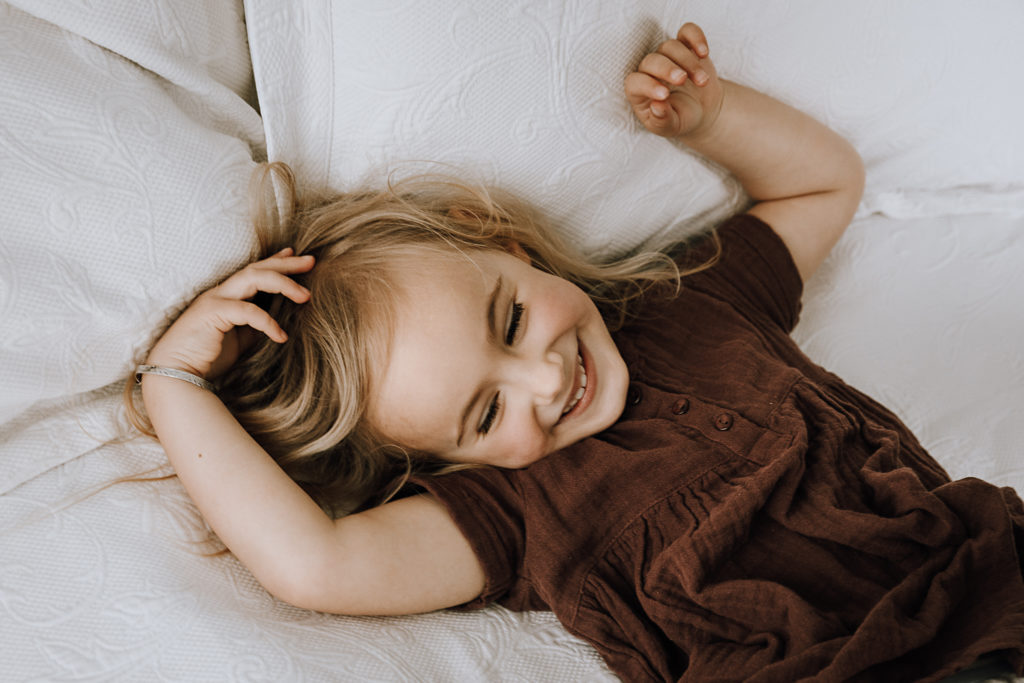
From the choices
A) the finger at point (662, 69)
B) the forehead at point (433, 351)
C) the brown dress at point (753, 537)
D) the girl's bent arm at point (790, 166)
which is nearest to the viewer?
the brown dress at point (753, 537)

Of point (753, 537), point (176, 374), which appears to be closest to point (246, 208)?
point (176, 374)

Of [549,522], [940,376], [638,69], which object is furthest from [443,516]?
[940,376]

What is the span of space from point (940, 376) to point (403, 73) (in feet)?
2.81

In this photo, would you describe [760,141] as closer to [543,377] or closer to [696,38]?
[696,38]

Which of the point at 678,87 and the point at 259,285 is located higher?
the point at 678,87

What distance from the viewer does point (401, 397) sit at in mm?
892

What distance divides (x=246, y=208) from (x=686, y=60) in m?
0.57

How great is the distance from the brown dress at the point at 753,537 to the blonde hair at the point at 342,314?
5.2 inches

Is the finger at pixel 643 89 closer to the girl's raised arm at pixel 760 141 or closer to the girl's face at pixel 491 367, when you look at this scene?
→ the girl's raised arm at pixel 760 141

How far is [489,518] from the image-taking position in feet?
2.98

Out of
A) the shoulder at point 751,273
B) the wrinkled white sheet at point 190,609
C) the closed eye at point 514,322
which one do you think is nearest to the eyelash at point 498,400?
the closed eye at point 514,322

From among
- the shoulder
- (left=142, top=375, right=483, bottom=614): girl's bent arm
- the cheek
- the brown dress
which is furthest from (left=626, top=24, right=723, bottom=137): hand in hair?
(left=142, top=375, right=483, bottom=614): girl's bent arm

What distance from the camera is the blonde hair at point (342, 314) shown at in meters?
0.92

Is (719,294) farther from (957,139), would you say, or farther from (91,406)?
(91,406)
